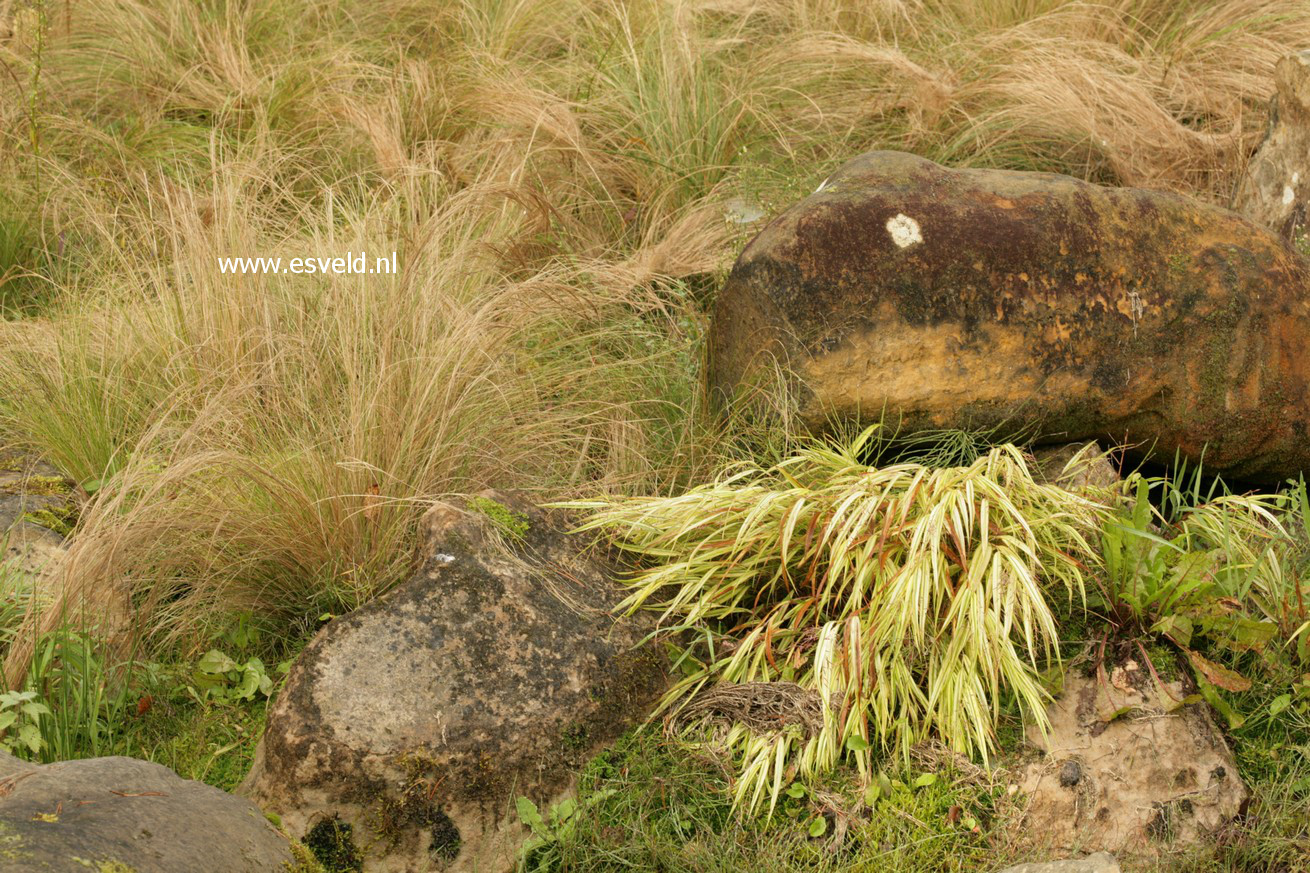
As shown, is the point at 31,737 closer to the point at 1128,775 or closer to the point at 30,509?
the point at 30,509

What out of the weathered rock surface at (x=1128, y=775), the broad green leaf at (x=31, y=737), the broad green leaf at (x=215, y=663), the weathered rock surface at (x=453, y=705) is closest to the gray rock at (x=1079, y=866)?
the weathered rock surface at (x=1128, y=775)

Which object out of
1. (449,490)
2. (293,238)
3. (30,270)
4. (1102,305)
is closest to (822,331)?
(1102,305)

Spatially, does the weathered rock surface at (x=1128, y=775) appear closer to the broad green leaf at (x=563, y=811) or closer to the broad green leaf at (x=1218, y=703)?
the broad green leaf at (x=1218, y=703)

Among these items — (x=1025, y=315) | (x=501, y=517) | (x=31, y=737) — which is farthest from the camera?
(x=1025, y=315)

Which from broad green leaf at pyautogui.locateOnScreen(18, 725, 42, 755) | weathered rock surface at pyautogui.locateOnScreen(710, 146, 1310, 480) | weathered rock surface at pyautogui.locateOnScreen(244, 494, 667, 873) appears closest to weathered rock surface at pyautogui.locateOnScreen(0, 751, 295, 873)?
weathered rock surface at pyautogui.locateOnScreen(244, 494, 667, 873)

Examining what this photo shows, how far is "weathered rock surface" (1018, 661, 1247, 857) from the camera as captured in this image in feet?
9.38

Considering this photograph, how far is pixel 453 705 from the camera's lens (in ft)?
9.46

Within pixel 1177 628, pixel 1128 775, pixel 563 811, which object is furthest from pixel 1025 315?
pixel 563 811

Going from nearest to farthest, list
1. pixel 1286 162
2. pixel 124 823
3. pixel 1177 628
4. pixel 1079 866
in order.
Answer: pixel 124 823, pixel 1079 866, pixel 1177 628, pixel 1286 162

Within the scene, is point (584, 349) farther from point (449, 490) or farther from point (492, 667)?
point (492, 667)

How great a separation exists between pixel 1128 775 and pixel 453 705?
1.56 metres

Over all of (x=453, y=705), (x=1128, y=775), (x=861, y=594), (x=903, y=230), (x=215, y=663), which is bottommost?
(x=1128, y=775)

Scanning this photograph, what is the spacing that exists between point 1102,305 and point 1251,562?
0.86m

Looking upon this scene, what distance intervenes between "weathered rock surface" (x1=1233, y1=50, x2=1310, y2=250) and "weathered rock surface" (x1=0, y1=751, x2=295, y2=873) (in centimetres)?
415
